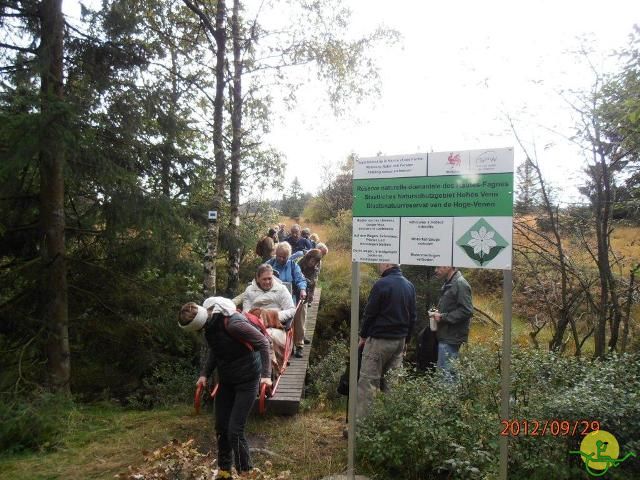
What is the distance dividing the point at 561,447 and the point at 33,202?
7.27 m

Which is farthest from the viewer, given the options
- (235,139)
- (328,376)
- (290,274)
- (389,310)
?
(235,139)

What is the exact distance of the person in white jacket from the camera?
5824 millimetres

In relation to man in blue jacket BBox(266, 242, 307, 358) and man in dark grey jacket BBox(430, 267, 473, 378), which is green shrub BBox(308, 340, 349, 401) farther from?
man in dark grey jacket BBox(430, 267, 473, 378)

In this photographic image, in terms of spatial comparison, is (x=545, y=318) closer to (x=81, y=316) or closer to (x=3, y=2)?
(x=81, y=316)

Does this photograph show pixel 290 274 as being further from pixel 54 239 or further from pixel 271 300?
pixel 54 239

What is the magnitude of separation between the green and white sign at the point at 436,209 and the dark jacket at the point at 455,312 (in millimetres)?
2007

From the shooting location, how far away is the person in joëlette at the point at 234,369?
3.61m

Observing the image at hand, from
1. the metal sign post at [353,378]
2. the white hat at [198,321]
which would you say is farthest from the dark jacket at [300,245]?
the white hat at [198,321]

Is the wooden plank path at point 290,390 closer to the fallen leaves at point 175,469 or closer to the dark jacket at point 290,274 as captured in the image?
the dark jacket at point 290,274

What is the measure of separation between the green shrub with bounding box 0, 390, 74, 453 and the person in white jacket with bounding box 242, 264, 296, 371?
2.48 m

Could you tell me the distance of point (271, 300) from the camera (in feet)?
19.3

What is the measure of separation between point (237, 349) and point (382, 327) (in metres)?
1.64

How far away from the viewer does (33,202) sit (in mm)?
6703

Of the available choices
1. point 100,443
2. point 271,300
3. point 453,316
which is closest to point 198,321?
point 271,300
